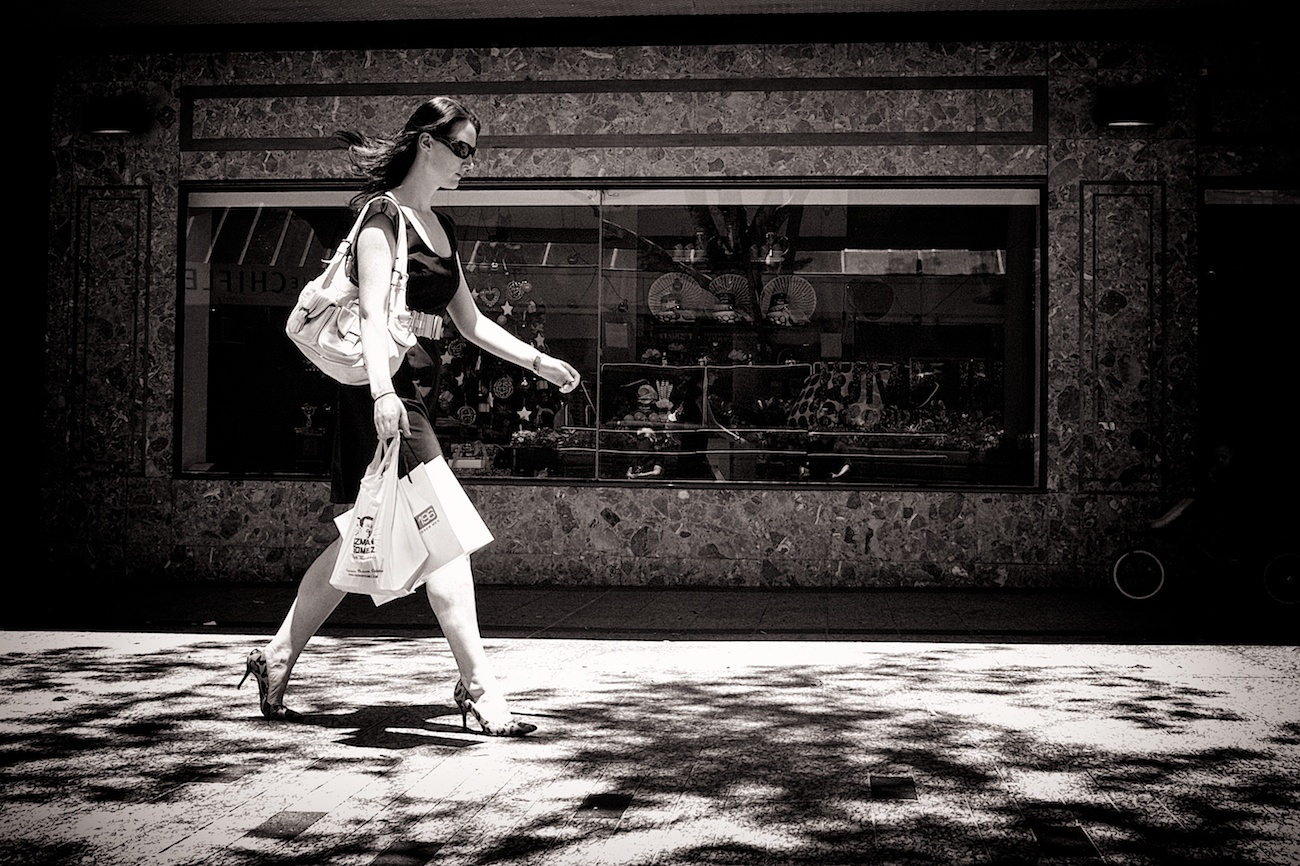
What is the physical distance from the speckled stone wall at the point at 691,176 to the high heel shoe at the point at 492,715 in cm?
434

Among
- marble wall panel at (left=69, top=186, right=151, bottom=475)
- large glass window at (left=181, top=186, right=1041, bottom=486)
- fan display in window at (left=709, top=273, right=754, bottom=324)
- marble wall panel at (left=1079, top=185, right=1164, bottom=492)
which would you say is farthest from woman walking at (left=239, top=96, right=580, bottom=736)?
marble wall panel at (left=69, top=186, right=151, bottom=475)

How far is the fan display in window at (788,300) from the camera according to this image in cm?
881

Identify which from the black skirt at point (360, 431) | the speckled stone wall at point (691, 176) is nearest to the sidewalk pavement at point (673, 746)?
the black skirt at point (360, 431)

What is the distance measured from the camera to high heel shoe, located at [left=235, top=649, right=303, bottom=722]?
444 centimetres

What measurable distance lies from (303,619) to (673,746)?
4.45 ft

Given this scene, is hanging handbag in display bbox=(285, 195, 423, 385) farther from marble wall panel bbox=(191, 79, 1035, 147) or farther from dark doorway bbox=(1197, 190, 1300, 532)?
dark doorway bbox=(1197, 190, 1300, 532)

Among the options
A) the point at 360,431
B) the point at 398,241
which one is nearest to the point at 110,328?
the point at 360,431

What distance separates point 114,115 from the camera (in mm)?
8828

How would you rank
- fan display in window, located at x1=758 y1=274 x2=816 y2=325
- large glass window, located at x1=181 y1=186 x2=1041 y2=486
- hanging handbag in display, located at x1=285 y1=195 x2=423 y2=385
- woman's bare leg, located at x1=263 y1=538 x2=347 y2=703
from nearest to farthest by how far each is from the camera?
hanging handbag in display, located at x1=285 y1=195 x2=423 y2=385 → woman's bare leg, located at x1=263 y1=538 x2=347 y2=703 → large glass window, located at x1=181 y1=186 x2=1041 y2=486 → fan display in window, located at x1=758 y1=274 x2=816 y2=325

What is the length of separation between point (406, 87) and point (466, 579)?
5564mm

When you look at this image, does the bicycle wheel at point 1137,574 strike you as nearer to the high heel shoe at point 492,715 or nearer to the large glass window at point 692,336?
the large glass window at point 692,336

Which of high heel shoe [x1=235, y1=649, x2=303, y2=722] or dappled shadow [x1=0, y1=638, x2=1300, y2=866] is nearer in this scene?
dappled shadow [x1=0, y1=638, x2=1300, y2=866]

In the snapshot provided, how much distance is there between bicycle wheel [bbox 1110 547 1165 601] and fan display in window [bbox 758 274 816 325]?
260 cm

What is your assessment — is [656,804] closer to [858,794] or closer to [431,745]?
[858,794]
